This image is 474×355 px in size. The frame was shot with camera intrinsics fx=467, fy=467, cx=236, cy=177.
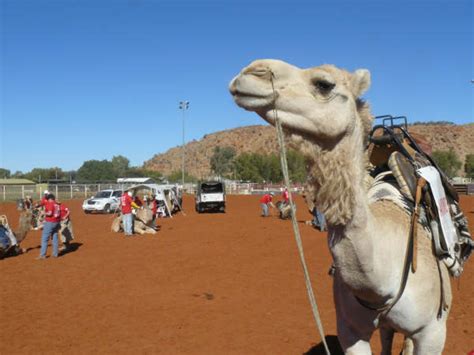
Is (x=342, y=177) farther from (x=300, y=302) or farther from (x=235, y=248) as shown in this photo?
(x=235, y=248)

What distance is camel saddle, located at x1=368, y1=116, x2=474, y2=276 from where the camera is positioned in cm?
336

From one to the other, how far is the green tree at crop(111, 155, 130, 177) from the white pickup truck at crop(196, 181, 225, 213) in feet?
316

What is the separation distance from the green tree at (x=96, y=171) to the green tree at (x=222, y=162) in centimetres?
3299

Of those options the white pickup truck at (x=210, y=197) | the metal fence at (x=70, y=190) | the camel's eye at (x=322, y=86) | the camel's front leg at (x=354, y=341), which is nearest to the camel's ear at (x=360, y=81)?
the camel's eye at (x=322, y=86)

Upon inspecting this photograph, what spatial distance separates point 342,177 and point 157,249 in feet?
46.6

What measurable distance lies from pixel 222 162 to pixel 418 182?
331 feet

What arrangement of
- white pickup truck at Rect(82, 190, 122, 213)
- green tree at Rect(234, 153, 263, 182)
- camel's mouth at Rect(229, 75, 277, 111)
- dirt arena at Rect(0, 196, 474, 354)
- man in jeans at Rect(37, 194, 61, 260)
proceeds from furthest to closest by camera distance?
green tree at Rect(234, 153, 263, 182), white pickup truck at Rect(82, 190, 122, 213), man in jeans at Rect(37, 194, 61, 260), dirt arena at Rect(0, 196, 474, 354), camel's mouth at Rect(229, 75, 277, 111)

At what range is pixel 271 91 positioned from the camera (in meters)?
2.31

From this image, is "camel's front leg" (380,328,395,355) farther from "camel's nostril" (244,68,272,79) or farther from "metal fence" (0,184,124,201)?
"metal fence" (0,184,124,201)

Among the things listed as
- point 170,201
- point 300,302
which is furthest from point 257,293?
point 170,201

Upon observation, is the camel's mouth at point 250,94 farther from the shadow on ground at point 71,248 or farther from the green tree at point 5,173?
the green tree at point 5,173

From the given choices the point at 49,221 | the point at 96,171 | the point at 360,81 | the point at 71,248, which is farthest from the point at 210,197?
the point at 96,171

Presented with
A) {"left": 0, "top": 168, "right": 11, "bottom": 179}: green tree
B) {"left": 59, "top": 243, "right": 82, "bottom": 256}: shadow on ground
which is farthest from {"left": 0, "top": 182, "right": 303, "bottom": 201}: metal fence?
{"left": 0, "top": 168, "right": 11, "bottom": 179}: green tree

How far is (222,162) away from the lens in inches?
4107
